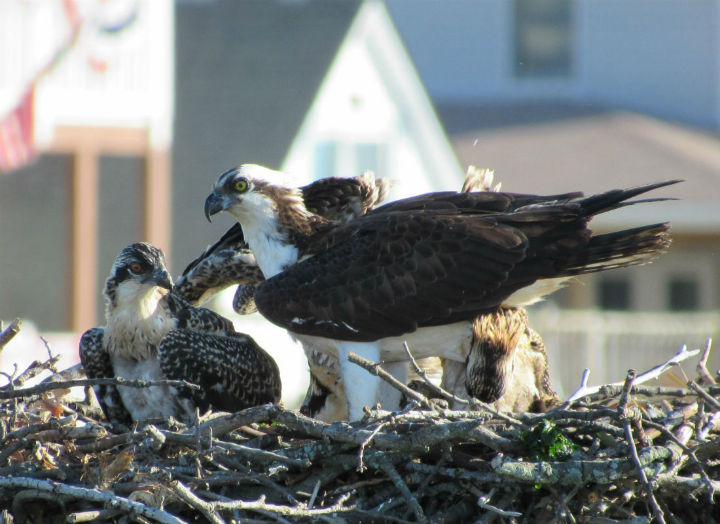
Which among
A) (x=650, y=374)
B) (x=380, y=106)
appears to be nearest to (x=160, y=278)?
(x=650, y=374)

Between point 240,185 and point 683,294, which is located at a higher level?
point 240,185

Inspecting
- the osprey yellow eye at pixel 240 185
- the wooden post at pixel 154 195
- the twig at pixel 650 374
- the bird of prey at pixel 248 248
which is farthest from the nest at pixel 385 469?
the wooden post at pixel 154 195

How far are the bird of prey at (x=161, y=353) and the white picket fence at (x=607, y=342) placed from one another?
32.7 feet

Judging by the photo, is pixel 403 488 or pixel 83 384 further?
pixel 83 384

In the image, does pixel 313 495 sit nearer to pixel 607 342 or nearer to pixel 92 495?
pixel 92 495

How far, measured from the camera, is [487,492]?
4.81 metres

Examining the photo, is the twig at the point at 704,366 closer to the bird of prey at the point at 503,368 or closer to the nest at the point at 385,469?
the nest at the point at 385,469

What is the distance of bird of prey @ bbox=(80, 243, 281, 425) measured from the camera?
609cm

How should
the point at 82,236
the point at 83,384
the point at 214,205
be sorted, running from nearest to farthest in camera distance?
1. the point at 83,384
2. the point at 214,205
3. the point at 82,236

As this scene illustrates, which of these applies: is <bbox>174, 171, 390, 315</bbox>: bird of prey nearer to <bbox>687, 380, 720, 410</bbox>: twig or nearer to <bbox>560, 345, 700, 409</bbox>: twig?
<bbox>560, 345, 700, 409</bbox>: twig

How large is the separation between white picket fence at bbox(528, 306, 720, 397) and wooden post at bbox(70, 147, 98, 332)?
5765mm

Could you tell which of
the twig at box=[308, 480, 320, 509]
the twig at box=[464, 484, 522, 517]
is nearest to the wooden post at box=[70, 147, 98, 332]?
the twig at box=[308, 480, 320, 509]

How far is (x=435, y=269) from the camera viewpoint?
593cm

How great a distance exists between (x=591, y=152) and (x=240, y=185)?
14.6m
